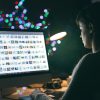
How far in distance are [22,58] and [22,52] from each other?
39 mm

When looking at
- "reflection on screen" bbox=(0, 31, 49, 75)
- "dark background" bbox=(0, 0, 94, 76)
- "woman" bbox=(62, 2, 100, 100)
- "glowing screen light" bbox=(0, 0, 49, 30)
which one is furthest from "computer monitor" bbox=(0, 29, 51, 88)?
"dark background" bbox=(0, 0, 94, 76)

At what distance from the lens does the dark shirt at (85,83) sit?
1.42 m

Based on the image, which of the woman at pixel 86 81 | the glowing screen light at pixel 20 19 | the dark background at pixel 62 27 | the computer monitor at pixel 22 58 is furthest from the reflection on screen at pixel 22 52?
the dark background at pixel 62 27

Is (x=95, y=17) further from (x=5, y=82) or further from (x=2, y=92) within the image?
(x=2, y=92)

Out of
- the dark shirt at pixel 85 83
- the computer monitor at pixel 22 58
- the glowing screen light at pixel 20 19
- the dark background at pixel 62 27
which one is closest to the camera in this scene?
the dark shirt at pixel 85 83

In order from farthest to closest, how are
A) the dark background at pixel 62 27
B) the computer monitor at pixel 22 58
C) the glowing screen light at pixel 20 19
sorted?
the dark background at pixel 62 27
the glowing screen light at pixel 20 19
the computer monitor at pixel 22 58

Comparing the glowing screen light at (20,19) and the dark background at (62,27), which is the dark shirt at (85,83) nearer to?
the glowing screen light at (20,19)

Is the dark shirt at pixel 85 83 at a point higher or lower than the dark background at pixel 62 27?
lower

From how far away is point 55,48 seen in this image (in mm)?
3529

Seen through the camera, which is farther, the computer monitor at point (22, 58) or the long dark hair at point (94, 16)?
the computer monitor at point (22, 58)

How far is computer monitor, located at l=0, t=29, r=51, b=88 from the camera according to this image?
185cm

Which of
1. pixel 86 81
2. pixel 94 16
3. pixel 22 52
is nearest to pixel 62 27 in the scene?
pixel 22 52

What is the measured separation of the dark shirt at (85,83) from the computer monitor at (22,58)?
1.74 feet

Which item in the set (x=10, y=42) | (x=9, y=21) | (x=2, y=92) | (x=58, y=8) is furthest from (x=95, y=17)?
(x=58, y=8)
